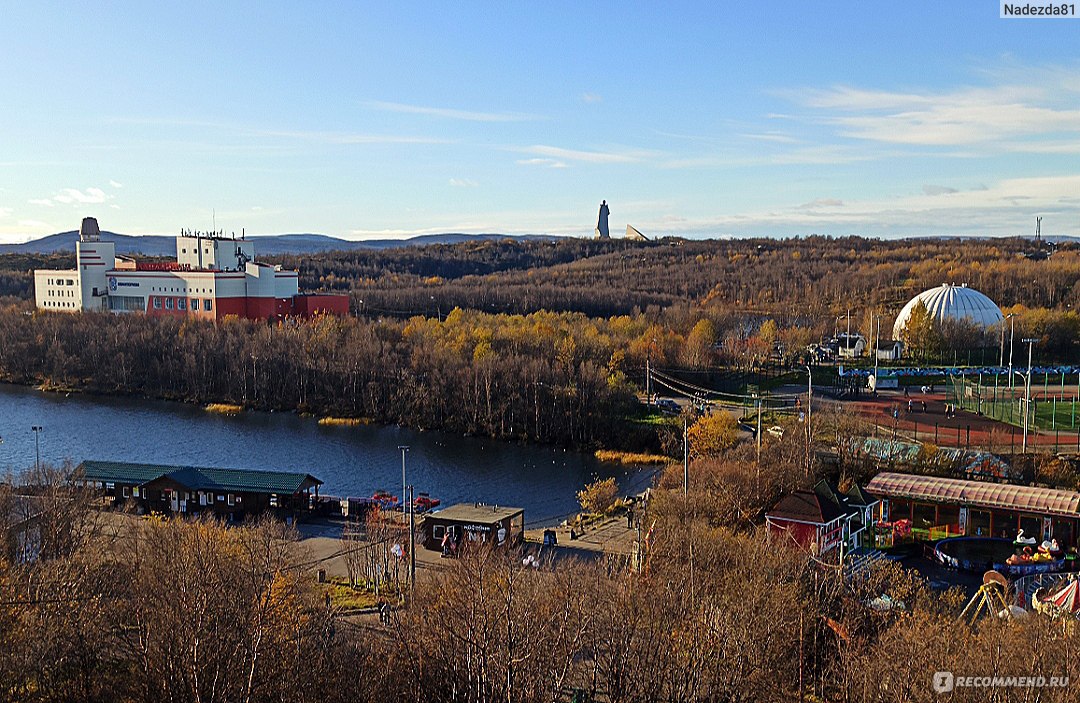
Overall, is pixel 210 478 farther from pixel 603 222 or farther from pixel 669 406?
pixel 603 222

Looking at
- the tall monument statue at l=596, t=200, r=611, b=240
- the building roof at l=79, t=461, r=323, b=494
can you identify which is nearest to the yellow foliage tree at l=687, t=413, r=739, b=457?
the building roof at l=79, t=461, r=323, b=494

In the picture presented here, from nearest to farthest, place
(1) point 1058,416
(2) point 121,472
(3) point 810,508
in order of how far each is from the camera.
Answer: (3) point 810,508
(2) point 121,472
(1) point 1058,416

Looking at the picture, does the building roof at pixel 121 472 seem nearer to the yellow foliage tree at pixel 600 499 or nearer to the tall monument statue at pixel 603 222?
the yellow foliage tree at pixel 600 499

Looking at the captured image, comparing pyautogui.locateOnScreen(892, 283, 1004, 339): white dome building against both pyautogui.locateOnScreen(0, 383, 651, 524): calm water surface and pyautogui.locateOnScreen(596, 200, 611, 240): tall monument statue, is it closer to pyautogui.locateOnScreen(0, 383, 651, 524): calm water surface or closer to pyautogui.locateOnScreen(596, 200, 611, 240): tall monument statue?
pyautogui.locateOnScreen(0, 383, 651, 524): calm water surface

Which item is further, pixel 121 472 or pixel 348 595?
pixel 121 472

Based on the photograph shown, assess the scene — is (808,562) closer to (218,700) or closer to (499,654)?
(499,654)

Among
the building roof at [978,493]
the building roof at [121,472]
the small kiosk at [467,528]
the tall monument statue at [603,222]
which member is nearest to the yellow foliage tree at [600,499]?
the small kiosk at [467,528]

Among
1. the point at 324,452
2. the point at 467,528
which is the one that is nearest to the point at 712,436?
the point at 467,528

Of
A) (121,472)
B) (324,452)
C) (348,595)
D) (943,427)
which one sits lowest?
(324,452)
